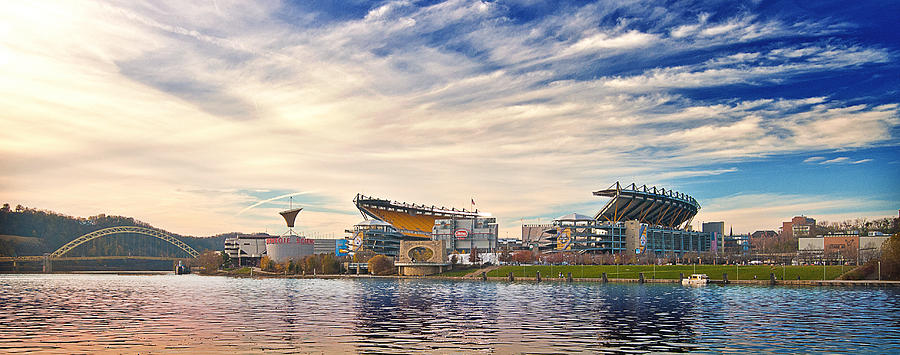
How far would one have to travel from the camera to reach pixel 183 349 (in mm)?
42406

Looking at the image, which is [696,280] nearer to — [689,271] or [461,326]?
[689,271]

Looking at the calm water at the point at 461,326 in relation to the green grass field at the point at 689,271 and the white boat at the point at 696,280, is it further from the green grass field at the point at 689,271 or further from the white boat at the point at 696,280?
the green grass field at the point at 689,271

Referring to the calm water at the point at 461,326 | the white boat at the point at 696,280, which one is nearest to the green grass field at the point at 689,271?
the white boat at the point at 696,280

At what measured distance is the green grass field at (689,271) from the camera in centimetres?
13275

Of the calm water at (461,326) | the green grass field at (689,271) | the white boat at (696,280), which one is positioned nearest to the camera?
the calm water at (461,326)

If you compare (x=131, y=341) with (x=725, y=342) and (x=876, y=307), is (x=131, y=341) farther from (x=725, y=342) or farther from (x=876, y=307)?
(x=876, y=307)

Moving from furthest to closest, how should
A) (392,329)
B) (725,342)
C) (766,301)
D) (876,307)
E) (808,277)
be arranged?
(808,277) → (766,301) → (876,307) → (392,329) → (725,342)

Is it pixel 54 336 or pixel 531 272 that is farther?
pixel 531 272

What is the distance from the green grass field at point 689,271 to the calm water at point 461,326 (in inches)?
1940

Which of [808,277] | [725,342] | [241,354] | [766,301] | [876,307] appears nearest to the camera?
[241,354]

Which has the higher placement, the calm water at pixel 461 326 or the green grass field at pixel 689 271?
the calm water at pixel 461 326

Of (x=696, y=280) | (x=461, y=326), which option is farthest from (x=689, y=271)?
(x=461, y=326)

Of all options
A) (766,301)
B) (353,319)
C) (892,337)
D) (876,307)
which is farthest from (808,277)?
(353,319)

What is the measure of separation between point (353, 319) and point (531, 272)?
11939 cm
